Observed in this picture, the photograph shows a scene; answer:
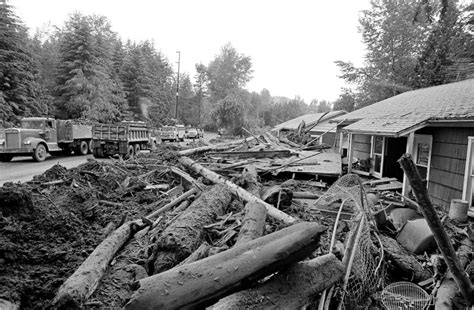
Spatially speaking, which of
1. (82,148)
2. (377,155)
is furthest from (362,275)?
(82,148)

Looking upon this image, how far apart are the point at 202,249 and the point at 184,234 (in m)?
0.55

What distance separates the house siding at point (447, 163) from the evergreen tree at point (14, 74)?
29692 mm

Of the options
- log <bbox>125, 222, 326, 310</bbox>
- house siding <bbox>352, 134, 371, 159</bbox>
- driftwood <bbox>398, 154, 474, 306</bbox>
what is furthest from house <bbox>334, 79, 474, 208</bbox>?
log <bbox>125, 222, 326, 310</bbox>

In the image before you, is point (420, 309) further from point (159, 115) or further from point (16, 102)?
point (159, 115)

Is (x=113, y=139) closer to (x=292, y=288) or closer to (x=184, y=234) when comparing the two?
(x=184, y=234)

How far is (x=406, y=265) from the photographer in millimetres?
4309

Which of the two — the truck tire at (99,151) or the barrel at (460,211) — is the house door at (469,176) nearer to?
the barrel at (460,211)

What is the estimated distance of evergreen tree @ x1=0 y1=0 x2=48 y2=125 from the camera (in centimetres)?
2519

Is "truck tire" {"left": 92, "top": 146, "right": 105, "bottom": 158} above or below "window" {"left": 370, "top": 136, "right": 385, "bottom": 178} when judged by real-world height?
below

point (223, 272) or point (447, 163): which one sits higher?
point (447, 163)

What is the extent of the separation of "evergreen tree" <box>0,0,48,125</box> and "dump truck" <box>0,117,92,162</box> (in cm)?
1064

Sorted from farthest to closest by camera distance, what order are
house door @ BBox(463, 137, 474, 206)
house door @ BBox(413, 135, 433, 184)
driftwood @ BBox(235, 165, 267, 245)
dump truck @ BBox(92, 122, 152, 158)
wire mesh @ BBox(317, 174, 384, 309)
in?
dump truck @ BBox(92, 122, 152, 158)
house door @ BBox(413, 135, 433, 184)
house door @ BBox(463, 137, 474, 206)
driftwood @ BBox(235, 165, 267, 245)
wire mesh @ BBox(317, 174, 384, 309)

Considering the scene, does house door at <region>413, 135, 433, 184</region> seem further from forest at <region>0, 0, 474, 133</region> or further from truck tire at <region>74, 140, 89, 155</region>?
truck tire at <region>74, 140, 89, 155</region>

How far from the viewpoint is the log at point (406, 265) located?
425 centimetres
